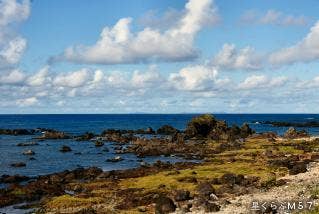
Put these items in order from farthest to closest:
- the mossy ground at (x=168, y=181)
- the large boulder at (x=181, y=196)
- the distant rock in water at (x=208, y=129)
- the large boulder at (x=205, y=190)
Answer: the distant rock in water at (x=208, y=129), the mossy ground at (x=168, y=181), the large boulder at (x=205, y=190), the large boulder at (x=181, y=196)

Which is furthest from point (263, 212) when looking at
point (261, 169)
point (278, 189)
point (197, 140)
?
point (197, 140)

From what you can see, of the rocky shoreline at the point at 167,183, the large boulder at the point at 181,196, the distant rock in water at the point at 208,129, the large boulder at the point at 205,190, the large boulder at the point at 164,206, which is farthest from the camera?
the distant rock in water at the point at 208,129

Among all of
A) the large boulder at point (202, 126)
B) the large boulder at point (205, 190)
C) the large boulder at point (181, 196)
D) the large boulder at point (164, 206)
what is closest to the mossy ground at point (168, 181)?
the large boulder at point (205, 190)

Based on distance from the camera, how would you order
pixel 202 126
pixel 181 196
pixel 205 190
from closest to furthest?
pixel 181 196 < pixel 205 190 < pixel 202 126

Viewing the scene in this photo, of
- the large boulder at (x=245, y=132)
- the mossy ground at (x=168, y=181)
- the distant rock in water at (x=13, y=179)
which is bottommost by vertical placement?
the distant rock in water at (x=13, y=179)

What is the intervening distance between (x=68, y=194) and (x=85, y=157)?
51.1m

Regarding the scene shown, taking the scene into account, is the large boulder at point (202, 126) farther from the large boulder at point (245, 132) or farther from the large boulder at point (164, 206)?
the large boulder at point (164, 206)

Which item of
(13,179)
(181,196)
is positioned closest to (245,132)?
(13,179)

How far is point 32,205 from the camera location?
57.1 meters

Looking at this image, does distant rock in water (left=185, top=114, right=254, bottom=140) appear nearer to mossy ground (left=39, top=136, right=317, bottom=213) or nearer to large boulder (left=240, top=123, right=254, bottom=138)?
large boulder (left=240, top=123, right=254, bottom=138)

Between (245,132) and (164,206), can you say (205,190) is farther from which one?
(245,132)

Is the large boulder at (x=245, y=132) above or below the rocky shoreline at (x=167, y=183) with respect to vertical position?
A: above

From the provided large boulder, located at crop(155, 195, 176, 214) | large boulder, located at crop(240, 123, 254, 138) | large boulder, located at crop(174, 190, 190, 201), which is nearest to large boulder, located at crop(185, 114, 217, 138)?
large boulder, located at crop(240, 123, 254, 138)

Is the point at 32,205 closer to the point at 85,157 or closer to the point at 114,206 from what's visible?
the point at 114,206
